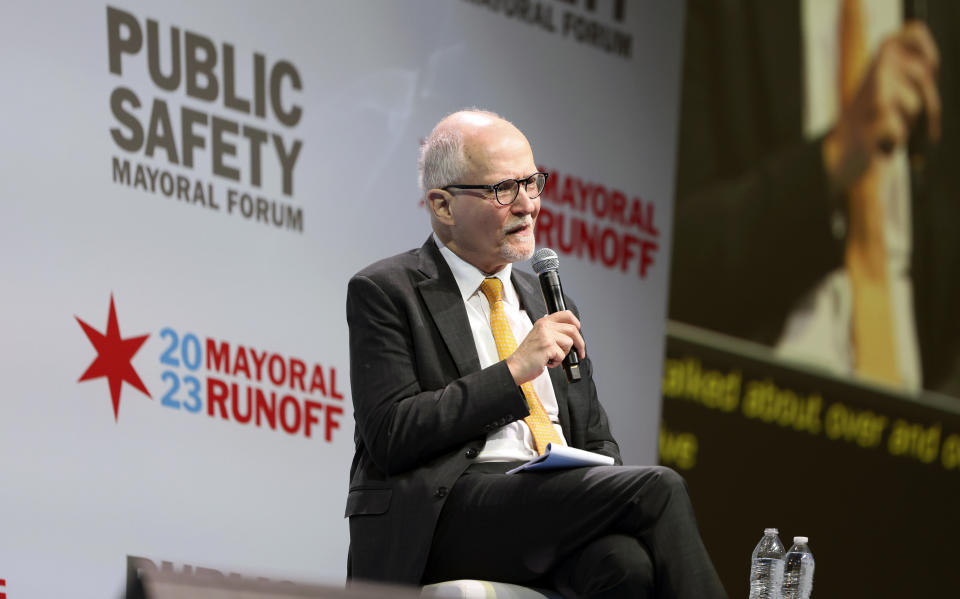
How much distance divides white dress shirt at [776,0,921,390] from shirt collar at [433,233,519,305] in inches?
111

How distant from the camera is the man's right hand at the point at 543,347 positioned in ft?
8.22

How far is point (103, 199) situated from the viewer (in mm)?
3604

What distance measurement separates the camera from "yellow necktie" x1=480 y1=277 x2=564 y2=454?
8.84 feet

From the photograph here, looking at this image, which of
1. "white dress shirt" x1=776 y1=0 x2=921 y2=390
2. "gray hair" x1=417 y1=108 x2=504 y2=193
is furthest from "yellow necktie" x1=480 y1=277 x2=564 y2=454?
"white dress shirt" x1=776 y1=0 x2=921 y2=390

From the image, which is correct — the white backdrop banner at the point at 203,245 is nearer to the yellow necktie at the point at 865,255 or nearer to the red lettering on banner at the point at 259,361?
the red lettering on banner at the point at 259,361

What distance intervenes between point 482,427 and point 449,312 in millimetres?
294

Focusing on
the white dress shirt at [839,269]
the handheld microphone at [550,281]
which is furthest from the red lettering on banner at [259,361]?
the white dress shirt at [839,269]

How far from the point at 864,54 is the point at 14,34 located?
11.9ft

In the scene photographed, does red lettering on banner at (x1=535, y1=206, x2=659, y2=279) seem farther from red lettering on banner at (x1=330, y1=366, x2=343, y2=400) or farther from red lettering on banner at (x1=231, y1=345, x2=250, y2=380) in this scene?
red lettering on banner at (x1=231, y1=345, x2=250, y2=380)

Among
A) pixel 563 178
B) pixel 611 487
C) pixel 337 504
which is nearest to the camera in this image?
pixel 611 487

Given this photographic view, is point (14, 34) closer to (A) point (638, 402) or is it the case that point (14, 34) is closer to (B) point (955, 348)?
(A) point (638, 402)

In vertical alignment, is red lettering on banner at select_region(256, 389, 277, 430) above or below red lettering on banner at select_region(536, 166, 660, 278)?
below

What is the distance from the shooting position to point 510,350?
2.75m

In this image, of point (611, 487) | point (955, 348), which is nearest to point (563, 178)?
point (955, 348)
